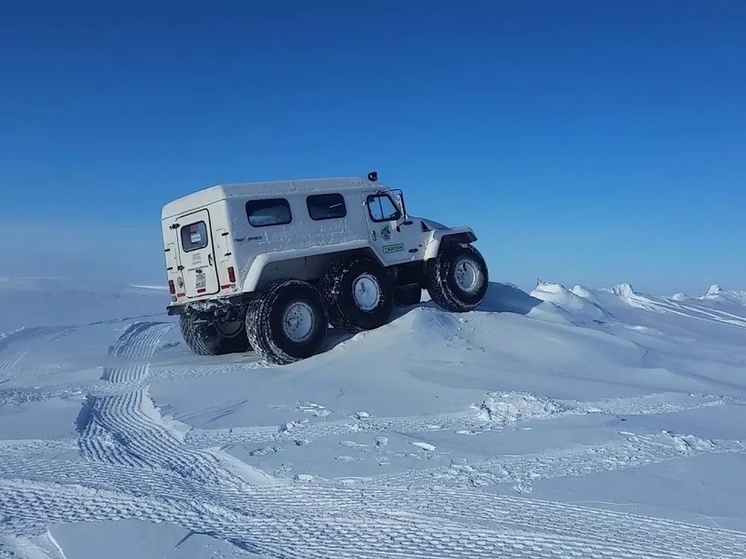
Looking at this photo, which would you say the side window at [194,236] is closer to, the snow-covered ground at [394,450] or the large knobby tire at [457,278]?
the snow-covered ground at [394,450]

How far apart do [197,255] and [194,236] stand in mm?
359

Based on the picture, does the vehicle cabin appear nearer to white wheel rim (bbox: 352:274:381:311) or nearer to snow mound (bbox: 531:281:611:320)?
white wheel rim (bbox: 352:274:381:311)

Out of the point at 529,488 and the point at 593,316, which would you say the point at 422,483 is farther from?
the point at 593,316

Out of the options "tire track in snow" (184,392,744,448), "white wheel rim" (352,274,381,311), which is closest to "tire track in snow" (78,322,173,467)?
"tire track in snow" (184,392,744,448)

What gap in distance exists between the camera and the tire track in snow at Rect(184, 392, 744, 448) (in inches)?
242

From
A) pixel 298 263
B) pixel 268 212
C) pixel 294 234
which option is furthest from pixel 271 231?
pixel 298 263

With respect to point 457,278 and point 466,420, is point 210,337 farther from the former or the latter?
point 466,420

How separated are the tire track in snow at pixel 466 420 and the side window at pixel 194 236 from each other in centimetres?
435

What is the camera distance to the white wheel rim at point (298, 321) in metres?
9.51

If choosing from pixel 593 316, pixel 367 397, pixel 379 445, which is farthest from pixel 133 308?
pixel 379 445

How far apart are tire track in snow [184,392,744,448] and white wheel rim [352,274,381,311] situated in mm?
3634

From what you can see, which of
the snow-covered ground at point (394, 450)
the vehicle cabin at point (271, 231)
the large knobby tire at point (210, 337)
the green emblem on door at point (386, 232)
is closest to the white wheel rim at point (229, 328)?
the large knobby tire at point (210, 337)

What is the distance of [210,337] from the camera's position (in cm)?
1128

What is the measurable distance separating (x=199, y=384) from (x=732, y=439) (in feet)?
20.0
